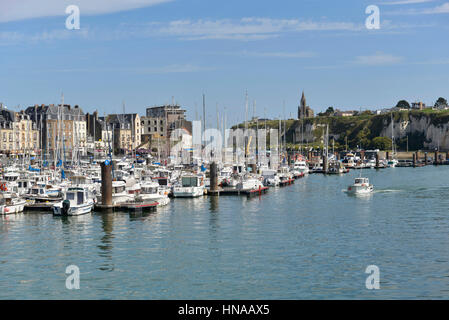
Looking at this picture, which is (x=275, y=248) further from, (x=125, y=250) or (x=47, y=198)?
(x=47, y=198)

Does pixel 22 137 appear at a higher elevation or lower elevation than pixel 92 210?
higher

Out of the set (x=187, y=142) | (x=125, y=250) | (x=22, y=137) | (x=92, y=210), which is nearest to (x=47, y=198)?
(x=92, y=210)

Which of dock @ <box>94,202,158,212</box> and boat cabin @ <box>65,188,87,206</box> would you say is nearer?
boat cabin @ <box>65,188,87,206</box>

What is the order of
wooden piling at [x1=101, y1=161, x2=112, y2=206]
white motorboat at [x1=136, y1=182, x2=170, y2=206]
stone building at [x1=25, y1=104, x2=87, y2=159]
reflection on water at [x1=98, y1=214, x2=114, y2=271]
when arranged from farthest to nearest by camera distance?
1. stone building at [x1=25, y1=104, x2=87, y2=159]
2. white motorboat at [x1=136, y1=182, x2=170, y2=206]
3. wooden piling at [x1=101, y1=161, x2=112, y2=206]
4. reflection on water at [x1=98, y1=214, x2=114, y2=271]

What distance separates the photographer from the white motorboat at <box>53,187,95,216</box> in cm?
5884

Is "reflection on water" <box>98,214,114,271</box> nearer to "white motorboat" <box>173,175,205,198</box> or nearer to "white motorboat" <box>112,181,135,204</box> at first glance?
"white motorboat" <box>112,181,135,204</box>

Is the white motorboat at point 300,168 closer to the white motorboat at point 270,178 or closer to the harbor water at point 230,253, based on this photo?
the white motorboat at point 270,178

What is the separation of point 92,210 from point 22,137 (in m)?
106

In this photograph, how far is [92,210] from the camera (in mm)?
62094

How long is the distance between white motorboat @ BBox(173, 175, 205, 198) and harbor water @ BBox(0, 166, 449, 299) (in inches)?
359

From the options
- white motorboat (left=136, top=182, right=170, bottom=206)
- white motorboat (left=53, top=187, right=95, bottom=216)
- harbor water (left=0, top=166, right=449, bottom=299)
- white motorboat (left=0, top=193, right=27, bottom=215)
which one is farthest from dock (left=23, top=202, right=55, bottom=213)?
white motorboat (left=136, top=182, right=170, bottom=206)

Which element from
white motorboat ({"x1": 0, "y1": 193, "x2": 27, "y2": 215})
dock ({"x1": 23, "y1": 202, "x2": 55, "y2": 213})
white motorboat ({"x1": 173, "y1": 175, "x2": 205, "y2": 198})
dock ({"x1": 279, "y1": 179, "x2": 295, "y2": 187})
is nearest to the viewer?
white motorboat ({"x1": 0, "y1": 193, "x2": 27, "y2": 215})
